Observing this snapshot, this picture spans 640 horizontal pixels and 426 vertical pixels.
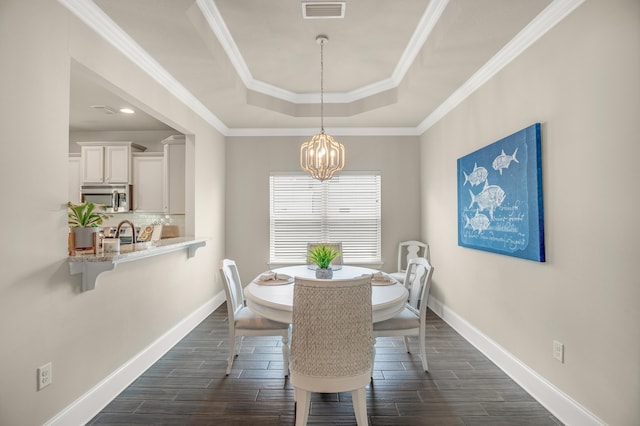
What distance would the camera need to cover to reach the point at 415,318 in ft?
8.69

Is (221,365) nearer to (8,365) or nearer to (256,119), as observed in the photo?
(8,365)

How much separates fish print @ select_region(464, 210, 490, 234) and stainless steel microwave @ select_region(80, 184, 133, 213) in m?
4.49

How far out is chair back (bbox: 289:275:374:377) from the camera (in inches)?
69.2

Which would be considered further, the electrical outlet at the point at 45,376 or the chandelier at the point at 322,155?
the chandelier at the point at 322,155

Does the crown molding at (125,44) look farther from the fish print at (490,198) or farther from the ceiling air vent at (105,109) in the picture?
the fish print at (490,198)

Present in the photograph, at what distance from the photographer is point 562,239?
2.17 meters

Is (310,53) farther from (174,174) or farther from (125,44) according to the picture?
(174,174)

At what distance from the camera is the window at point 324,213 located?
5.08m

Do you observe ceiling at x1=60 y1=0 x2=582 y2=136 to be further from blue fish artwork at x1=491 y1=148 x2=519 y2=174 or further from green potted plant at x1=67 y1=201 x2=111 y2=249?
green potted plant at x1=67 y1=201 x2=111 y2=249

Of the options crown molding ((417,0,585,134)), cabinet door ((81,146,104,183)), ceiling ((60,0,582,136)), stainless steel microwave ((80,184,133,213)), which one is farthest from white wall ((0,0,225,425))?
crown molding ((417,0,585,134))

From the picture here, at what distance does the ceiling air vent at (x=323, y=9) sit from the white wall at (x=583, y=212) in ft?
4.66

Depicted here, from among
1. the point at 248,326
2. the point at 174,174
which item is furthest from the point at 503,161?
the point at 174,174

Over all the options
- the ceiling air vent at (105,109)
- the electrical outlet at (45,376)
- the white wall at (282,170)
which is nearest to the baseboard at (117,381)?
the electrical outlet at (45,376)

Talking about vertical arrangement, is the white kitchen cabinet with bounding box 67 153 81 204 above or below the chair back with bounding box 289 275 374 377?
above
